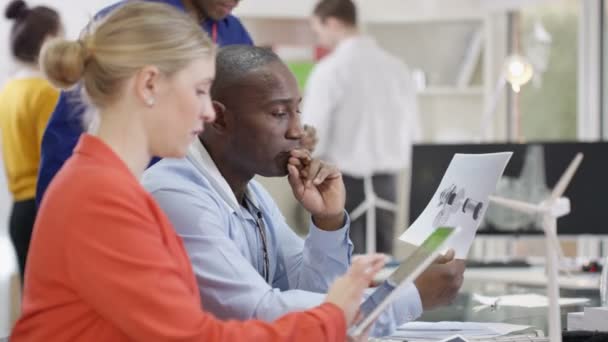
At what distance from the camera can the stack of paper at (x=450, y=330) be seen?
1860 millimetres

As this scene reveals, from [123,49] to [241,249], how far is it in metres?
0.49

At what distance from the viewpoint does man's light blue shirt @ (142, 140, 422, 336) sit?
155 cm

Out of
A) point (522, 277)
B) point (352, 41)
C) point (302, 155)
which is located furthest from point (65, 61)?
point (352, 41)

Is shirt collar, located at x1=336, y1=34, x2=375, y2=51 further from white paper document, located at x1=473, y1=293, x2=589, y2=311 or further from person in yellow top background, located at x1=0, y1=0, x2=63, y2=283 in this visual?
white paper document, located at x1=473, y1=293, x2=589, y2=311

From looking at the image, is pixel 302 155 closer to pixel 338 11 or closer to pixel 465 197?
pixel 465 197

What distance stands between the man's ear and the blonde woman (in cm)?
30

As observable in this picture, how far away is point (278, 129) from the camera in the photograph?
177 cm

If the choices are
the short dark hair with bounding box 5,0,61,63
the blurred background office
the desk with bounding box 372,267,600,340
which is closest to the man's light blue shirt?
the desk with bounding box 372,267,600,340

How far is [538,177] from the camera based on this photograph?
12.4 feet

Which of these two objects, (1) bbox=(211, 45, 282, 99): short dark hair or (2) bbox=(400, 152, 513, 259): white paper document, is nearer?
(2) bbox=(400, 152, 513, 259): white paper document

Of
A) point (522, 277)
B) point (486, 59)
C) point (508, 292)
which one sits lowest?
point (522, 277)

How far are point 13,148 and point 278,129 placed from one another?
6.92ft

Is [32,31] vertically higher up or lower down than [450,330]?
higher up

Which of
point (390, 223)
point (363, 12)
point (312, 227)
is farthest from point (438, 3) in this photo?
point (312, 227)
